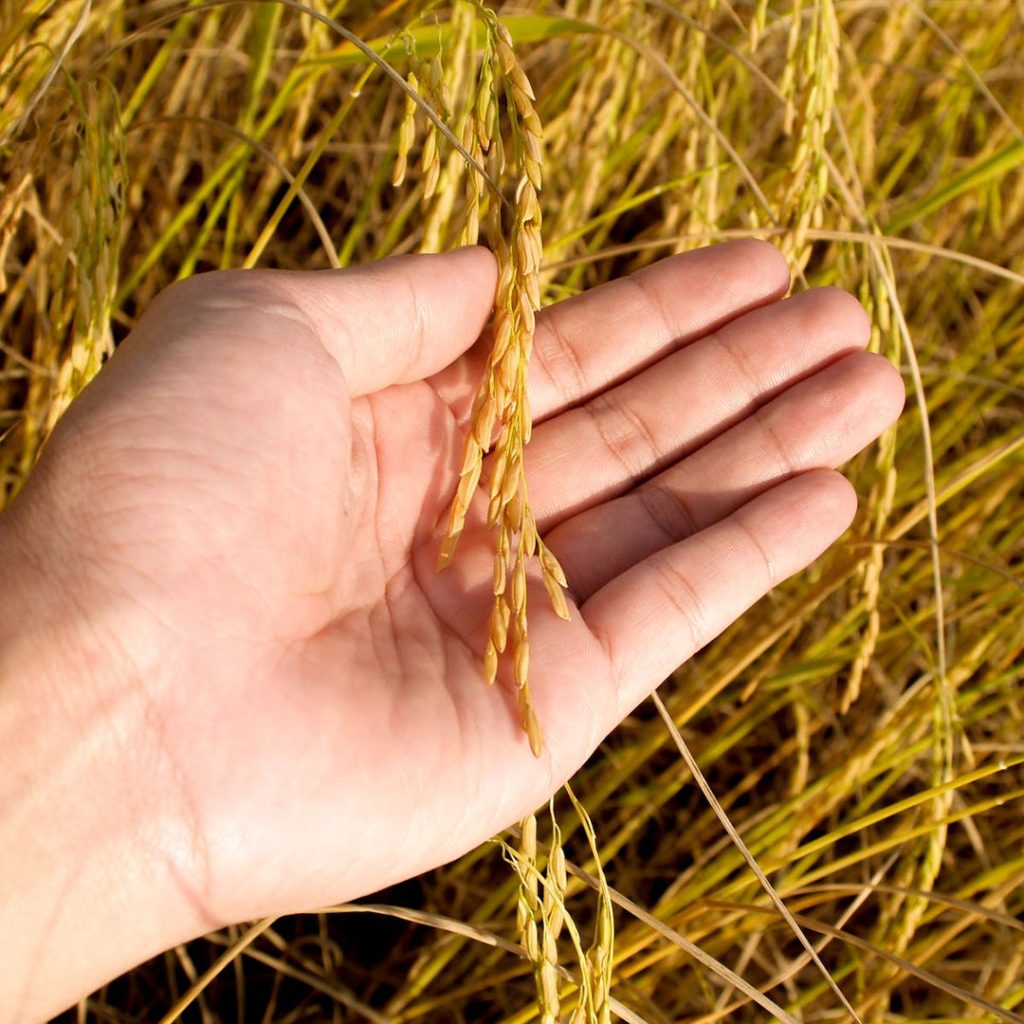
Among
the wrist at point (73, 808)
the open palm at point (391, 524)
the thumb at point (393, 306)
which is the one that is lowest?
the wrist at point (73, 808)

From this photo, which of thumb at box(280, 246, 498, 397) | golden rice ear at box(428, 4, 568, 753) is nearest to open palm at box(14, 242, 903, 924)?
thumb at box(280, 246, 498, 397)

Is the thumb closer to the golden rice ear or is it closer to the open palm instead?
the open palm

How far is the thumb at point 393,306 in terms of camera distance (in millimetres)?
1390

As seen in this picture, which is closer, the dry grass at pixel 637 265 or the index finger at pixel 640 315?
the dry grass at pixel 637 265

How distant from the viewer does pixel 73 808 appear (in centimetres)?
118

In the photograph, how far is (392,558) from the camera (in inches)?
58.6

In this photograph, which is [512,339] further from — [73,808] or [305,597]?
[73,808]

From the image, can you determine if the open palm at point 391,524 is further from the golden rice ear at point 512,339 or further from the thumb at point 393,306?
the golden rice ear at point 512,339

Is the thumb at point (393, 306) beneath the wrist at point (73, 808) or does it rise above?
above

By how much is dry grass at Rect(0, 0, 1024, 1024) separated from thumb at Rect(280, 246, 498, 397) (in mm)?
101

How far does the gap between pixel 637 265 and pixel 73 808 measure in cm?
167

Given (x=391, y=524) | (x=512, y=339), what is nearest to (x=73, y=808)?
(x=391, y=524)

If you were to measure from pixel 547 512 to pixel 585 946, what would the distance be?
2.78 ft

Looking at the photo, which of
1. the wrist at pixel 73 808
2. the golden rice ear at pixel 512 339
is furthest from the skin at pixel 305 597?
the golden rice ear at pixel 512 339
